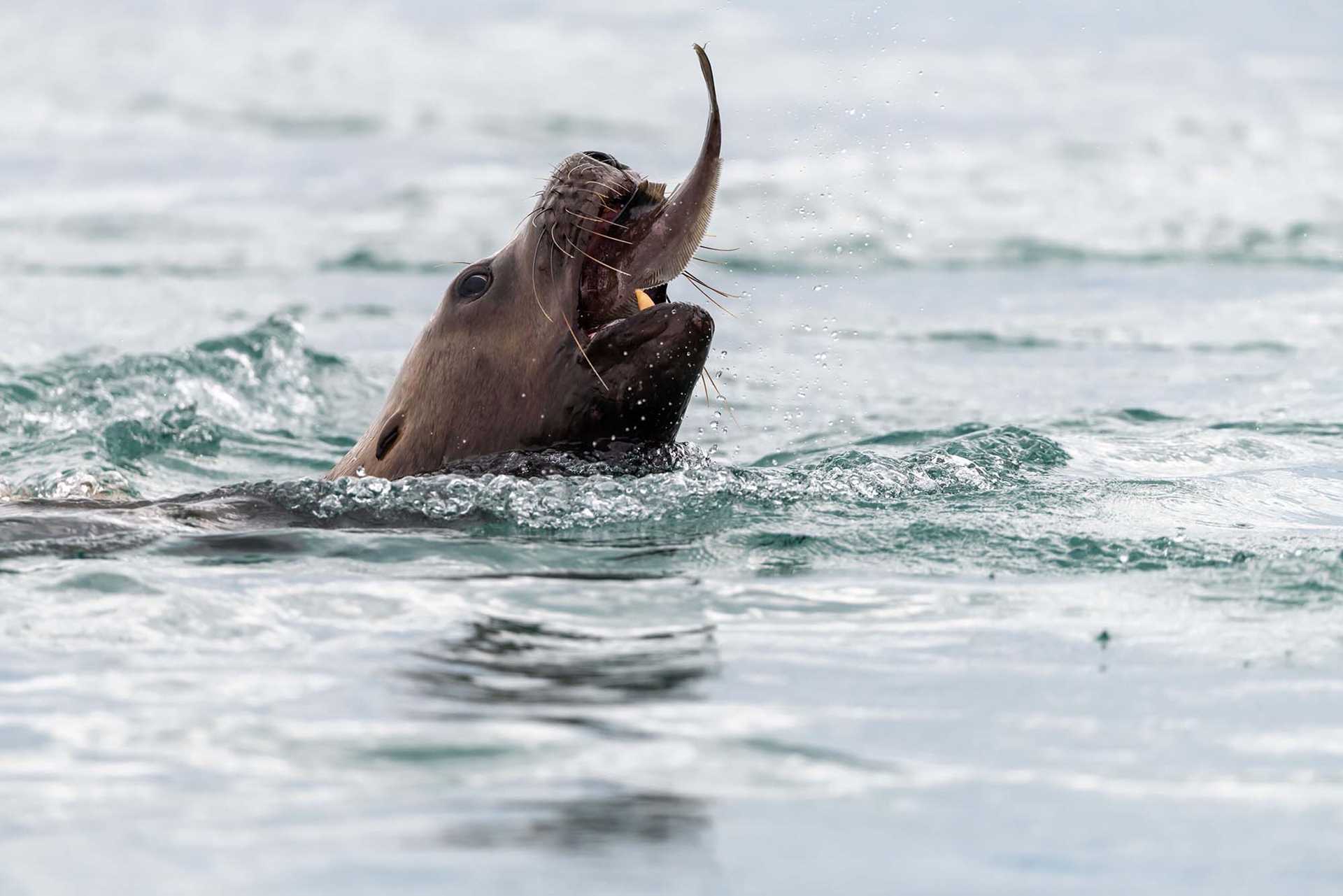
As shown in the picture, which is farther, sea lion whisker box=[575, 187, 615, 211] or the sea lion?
sea lion whisker box=[575, 187, 615, 211]

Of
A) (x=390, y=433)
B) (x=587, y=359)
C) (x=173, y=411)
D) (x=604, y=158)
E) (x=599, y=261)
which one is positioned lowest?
(x=173, y=411)

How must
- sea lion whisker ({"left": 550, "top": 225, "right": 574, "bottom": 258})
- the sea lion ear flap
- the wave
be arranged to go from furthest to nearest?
1. the wave
2. the sea lion ear flap
3. sea lion whisker ({"left": 550, "top": 225, "right": 574, "bottom": 258})

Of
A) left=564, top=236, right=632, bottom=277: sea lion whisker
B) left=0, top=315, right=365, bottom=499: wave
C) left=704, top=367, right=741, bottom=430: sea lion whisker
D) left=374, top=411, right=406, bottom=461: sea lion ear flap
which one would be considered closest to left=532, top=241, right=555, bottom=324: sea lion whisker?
left=564, top=236, right=632, bottom=277: sea lion whisker

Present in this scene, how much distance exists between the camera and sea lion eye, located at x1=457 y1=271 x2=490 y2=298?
598 cm

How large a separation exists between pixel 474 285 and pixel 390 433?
60 cm

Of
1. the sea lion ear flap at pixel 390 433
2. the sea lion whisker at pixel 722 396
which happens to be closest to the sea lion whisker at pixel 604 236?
the sea lion whisker at pixel 722 396

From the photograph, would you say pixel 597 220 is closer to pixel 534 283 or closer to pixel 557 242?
pixel 557 242

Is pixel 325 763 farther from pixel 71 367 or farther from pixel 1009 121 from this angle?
pixel 1009 121

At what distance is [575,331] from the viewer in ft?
18.4

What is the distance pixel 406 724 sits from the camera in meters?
3.78

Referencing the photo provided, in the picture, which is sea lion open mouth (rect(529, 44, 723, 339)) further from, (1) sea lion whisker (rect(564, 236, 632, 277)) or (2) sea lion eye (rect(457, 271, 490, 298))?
(2) sea lion eye (rect(457, 271, 490, 298))

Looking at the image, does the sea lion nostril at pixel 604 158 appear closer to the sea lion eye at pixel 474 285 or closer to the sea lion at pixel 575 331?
the sea lion at pixel 575 331

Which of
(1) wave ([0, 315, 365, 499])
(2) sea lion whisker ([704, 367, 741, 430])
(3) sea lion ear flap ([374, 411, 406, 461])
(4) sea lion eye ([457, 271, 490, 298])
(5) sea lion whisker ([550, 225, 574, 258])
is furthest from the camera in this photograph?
(1) wave ([0, 315, 365, 499])

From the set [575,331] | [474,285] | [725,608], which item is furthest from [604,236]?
[725,608]
